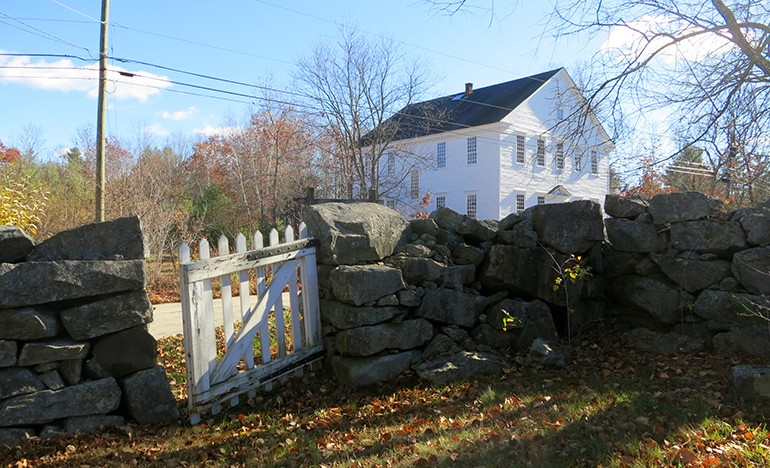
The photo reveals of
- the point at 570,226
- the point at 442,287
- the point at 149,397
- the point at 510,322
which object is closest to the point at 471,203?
the point at 570,226

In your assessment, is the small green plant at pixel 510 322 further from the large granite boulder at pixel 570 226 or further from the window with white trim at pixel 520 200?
the window with white trim at pixel 520 200

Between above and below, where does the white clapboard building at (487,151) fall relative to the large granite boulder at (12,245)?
above

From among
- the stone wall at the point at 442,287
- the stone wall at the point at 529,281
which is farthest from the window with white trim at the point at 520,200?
the stone wall at the point at 442,287

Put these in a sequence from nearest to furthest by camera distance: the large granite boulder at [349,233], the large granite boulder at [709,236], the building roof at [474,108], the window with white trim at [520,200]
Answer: the large granite boulder at [349,233] → the large granite boulder at [709,236] → the building roof at [474,108] → the window with white trim at [520,200]

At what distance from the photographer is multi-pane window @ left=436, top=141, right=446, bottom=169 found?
86.4ft

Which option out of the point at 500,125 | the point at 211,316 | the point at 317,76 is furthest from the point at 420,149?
the point at 211,316

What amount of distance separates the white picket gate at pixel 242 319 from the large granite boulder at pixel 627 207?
385 cm

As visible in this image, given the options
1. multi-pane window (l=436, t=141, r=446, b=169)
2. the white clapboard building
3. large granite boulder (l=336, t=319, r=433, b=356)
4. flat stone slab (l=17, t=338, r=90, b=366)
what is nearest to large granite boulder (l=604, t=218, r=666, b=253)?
large granite boulder (l=336, t=319, r=433, b=356)

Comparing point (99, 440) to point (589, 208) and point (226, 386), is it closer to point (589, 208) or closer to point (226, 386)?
point (226, 386)

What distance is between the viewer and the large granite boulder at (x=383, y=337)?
4652 mm

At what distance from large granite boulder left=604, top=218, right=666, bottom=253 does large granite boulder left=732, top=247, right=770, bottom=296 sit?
765mm

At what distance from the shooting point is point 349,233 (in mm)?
4973

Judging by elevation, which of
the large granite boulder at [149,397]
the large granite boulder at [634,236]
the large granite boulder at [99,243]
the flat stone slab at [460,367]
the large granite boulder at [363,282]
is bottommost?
the flat stone slab at [460,367]

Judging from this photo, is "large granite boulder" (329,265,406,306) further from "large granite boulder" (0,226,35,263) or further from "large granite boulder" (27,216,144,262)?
"large granite boulder" (0,226,35,263)
